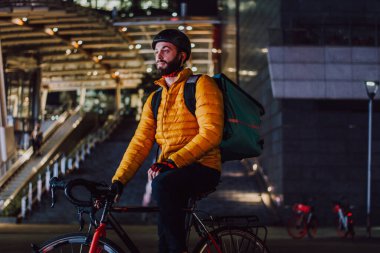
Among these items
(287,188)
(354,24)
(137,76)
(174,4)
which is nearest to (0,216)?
(287,188)

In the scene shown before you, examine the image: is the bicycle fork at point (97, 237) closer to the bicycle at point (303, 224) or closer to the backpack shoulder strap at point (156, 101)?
the backpack shoulder strap at point (156, 101)

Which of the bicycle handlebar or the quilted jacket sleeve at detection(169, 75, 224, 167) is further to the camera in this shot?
the quilted jacket sleeve at detection(169, 75, 224, 167)

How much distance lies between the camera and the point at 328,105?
25.9m

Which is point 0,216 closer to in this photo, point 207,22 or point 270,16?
point 270,16

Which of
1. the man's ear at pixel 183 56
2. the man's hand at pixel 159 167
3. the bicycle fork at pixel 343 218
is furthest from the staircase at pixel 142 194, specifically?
the man's hand at pixel 159 167

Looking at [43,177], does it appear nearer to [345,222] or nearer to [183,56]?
[345,222]

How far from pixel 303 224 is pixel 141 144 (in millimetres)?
14808

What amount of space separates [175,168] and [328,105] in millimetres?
21977

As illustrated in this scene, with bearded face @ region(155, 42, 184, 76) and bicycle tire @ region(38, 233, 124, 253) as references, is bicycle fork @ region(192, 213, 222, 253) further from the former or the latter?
bearded face @ region(155, 42, 184, 76)

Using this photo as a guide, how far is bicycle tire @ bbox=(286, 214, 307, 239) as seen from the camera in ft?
62.1

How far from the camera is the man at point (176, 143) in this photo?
14.9 ft

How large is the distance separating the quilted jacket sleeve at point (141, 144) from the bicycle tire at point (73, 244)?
558 millimetres

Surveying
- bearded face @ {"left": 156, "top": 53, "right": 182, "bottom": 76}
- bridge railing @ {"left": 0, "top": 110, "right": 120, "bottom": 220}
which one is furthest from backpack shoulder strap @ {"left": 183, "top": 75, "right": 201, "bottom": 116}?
bridge railing @ {"left": 0, "top": 110, "right": 120, "bottom": 220}

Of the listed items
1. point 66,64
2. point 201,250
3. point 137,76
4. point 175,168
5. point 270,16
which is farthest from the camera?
point 137,76
